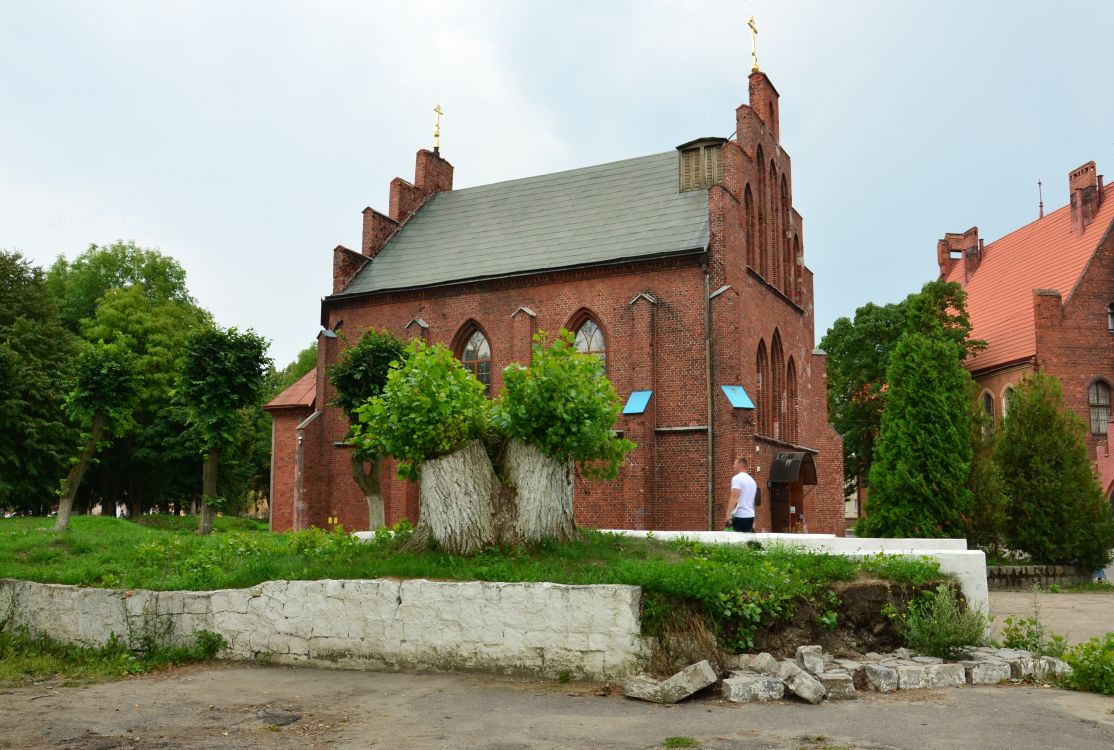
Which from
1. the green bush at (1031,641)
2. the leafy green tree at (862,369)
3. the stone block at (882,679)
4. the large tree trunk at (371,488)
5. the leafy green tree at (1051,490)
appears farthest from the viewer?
the leafy green tree at (862,369)

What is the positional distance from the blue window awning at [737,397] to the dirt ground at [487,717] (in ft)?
41.6

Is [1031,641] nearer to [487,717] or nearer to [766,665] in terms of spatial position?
[766,665]

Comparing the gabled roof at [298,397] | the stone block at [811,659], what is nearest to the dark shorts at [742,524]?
the stone block at [811,659]

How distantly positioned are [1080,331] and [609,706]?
104 feet

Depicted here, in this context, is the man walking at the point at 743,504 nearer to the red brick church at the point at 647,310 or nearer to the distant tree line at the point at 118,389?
the red brick church at the point at 647,310

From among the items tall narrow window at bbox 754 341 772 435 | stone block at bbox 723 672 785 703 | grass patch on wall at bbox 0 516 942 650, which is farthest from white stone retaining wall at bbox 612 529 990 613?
tall narrow window at bbox 754 341 772 435

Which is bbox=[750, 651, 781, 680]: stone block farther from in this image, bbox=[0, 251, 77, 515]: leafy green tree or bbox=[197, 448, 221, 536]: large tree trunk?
bbox=[0, 251, 77, 515]: leafy green tree

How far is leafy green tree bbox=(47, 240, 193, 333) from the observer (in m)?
47.2

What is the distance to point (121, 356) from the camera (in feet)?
74.3

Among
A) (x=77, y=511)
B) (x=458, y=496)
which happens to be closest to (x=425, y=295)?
(x=458, y=496)

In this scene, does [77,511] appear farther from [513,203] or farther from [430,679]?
[430,679]

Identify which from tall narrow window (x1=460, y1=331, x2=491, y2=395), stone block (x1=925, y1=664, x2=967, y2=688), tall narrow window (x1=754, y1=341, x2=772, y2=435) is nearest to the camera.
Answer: stone block (x1=925, y1=664, x2=967, y2=688)

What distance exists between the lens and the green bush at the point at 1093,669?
8508mm

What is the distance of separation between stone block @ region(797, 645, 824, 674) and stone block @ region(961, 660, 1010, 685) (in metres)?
1.41
